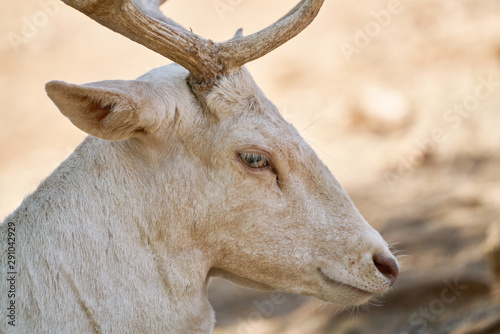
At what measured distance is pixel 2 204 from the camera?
12.0 m

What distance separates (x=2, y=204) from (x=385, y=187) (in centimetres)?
717

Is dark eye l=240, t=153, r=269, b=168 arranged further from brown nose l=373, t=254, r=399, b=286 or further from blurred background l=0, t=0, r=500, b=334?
blurred background l=0, t=0, r=500, b=334

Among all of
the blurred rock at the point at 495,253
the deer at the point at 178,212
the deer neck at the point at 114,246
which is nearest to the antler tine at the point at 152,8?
the deer at the point at 178,212

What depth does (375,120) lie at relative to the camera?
39.2ft

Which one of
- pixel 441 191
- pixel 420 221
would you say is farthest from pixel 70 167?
pixel 441 191

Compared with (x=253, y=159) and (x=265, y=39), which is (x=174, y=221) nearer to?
(x=253, y=159)

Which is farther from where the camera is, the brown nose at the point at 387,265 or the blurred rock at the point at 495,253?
the blurred rock at the point at 495,253

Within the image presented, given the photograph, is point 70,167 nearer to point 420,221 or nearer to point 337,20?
point 420,221

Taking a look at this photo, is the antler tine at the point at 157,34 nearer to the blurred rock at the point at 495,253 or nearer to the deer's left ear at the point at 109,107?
the deer's left ear at the point at 109,107

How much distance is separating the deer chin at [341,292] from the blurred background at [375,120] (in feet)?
6.46

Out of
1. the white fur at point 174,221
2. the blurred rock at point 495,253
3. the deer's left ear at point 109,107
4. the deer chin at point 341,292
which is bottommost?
the blurred rock at point 495,253

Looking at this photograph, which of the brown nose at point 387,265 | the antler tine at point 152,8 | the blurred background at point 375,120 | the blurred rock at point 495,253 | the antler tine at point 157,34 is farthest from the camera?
the blurred background at point 375,120

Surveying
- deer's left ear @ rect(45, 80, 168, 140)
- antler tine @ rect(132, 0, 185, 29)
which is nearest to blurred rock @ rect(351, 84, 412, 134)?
antler tine @ rect(132, 0, 185, 29)

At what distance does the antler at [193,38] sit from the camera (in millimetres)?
2922
